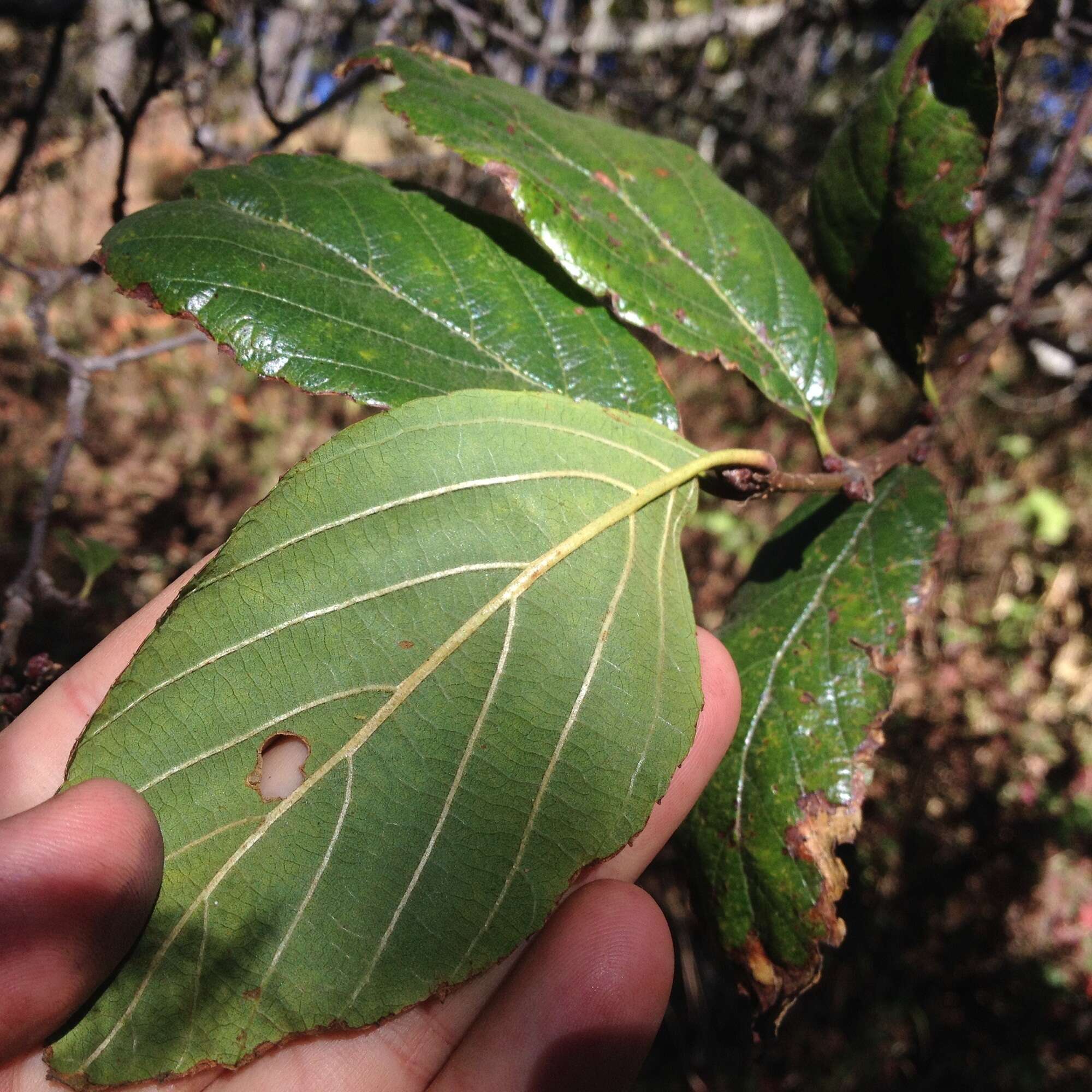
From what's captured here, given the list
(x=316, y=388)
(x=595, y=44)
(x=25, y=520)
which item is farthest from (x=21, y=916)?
(x=595, y=44)

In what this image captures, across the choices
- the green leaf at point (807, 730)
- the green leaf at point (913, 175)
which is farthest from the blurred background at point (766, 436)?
the green leaf at point (913, 175)

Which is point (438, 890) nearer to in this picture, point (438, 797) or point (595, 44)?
point (438, 797)

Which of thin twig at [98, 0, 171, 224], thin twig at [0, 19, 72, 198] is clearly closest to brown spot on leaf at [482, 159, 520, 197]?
thin twig at [98, 0, 171, 224]

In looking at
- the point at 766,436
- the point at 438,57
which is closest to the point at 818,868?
the point at 438,57

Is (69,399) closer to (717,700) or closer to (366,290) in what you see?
(366,290)

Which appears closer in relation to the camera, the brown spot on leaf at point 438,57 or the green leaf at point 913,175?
the green leaf at point 913,175

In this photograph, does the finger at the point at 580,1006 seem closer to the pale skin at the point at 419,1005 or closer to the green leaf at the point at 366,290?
the pale skin at the point at 419,1005
